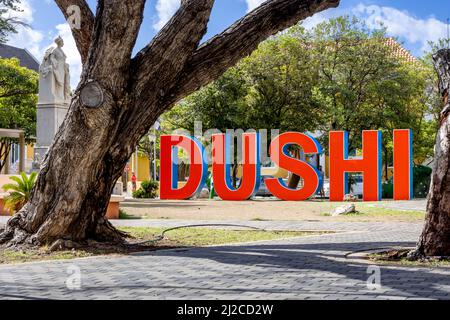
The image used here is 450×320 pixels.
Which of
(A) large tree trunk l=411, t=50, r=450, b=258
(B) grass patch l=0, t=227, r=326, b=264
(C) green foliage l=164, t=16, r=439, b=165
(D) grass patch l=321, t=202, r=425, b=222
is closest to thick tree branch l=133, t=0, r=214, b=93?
(B) grass patch l=0, t=227, r=326, b=264

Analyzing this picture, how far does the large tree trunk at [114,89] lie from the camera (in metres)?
9.63

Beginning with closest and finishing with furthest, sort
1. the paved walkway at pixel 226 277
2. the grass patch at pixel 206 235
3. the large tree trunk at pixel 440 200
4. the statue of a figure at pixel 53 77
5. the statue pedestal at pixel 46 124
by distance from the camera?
the paved walkway at pixel 226 277
the large tree trunk at pixel 440 200
the grass patch at pixel 206 235
the statue pedestal at pixel 46 124
the statue of a figure at pixel 53 77

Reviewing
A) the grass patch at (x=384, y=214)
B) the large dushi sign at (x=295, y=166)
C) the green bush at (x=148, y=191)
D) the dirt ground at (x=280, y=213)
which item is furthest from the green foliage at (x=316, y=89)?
the grass patch at (x=384, y=214)

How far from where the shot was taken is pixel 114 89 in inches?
380

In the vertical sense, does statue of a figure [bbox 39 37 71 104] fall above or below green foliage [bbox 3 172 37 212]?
above

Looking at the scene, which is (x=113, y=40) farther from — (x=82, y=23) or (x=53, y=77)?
(x=53, y=77)

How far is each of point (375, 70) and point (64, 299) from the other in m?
32.1

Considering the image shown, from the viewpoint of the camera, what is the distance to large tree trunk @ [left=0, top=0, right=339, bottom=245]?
31.6 feet

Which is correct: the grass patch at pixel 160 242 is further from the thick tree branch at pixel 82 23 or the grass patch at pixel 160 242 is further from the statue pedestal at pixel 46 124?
the statue pedestal at pixel 46 124

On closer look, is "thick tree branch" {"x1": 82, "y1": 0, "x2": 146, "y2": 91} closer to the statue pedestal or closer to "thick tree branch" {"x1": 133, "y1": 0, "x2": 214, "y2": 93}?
"thick tree branch" {"x1": 133, "y1": 0, "x2": 214, "y2": 93}

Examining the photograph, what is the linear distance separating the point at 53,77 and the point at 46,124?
141 centimetres

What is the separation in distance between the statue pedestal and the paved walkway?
33.5 ft

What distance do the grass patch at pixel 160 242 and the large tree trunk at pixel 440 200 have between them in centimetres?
391


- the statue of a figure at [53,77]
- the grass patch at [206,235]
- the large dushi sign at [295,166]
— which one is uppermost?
the statue of a figure at [53,77]
